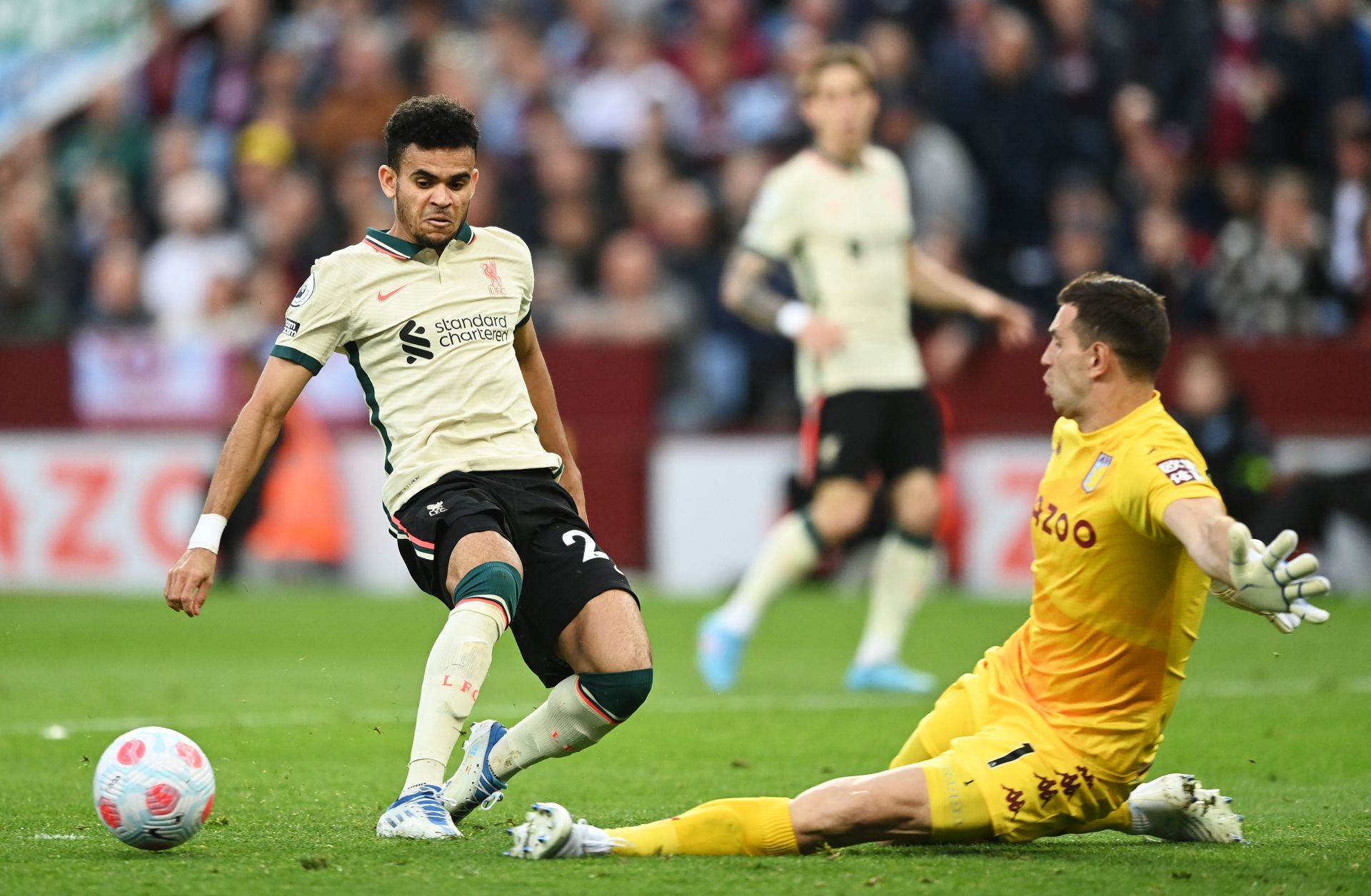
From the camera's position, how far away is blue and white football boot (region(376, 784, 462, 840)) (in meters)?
5.42

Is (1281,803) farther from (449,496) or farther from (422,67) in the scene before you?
(422,67)

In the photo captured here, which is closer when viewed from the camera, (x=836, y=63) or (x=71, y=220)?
(x=836, y=63)

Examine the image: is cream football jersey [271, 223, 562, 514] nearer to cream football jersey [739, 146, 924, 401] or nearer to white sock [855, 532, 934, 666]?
white sock [855, 532, 934, 666]

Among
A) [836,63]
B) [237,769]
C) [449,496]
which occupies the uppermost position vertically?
[836,63]

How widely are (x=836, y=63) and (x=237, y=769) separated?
455cm

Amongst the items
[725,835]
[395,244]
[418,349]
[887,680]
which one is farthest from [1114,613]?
[887,680]

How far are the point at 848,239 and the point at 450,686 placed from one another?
5065 mm

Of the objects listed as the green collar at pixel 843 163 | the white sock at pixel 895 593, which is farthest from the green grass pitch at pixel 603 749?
the green collar at pixel 843 163

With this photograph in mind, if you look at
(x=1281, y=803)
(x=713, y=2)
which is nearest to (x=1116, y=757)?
(x=1281, y=803)

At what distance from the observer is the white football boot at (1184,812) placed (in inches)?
219

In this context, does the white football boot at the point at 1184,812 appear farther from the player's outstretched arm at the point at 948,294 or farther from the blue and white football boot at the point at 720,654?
the blue and white football boot at the point at 720,654

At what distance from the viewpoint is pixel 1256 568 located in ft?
14.2

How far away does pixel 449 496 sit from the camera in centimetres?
578

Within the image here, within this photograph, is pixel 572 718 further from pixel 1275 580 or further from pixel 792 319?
pixel 792 319
